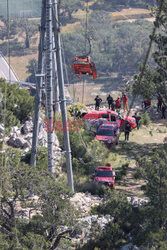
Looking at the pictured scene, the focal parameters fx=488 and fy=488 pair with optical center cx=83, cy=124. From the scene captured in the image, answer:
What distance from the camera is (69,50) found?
301 feet

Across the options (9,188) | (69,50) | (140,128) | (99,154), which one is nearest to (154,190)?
(9,188)

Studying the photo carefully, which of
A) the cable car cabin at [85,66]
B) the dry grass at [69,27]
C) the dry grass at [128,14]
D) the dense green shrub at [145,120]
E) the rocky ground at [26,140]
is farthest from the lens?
the dry grass at [128,14]

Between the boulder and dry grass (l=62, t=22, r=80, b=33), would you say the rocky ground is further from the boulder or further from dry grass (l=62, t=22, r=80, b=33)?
dry grass (l=62, t=22, r=80, b=33)

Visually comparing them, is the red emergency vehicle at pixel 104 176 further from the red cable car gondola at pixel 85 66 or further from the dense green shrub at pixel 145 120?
the dense green shrub at pixel 145 120

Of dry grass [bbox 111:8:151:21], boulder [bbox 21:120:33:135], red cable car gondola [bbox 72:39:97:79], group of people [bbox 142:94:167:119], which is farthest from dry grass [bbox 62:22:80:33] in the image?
red cable car gondola [bbox 72:39:97:79]

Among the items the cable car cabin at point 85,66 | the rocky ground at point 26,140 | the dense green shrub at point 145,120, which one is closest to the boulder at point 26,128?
the rocky ground at point 26,140

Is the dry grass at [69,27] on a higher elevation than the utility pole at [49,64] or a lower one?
lower

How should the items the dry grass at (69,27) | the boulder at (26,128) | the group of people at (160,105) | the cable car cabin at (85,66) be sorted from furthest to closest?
the dry grass at (69,27) → the group of people at (160,105) → the boulder at (26,128) → the cable car cabin at (85,66)

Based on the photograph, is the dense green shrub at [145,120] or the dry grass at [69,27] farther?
the dry grass at [69,27]

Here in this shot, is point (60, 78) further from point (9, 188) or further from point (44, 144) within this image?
point (44, 144)

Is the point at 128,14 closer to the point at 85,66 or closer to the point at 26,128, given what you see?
the point at 85,66

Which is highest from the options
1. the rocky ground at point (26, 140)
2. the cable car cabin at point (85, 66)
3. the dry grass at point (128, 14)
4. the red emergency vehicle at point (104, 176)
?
the cable car cabin at point (85, 66)

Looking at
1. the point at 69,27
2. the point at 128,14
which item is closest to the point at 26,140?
the point at 69,27

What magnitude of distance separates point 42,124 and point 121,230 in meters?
9.61
